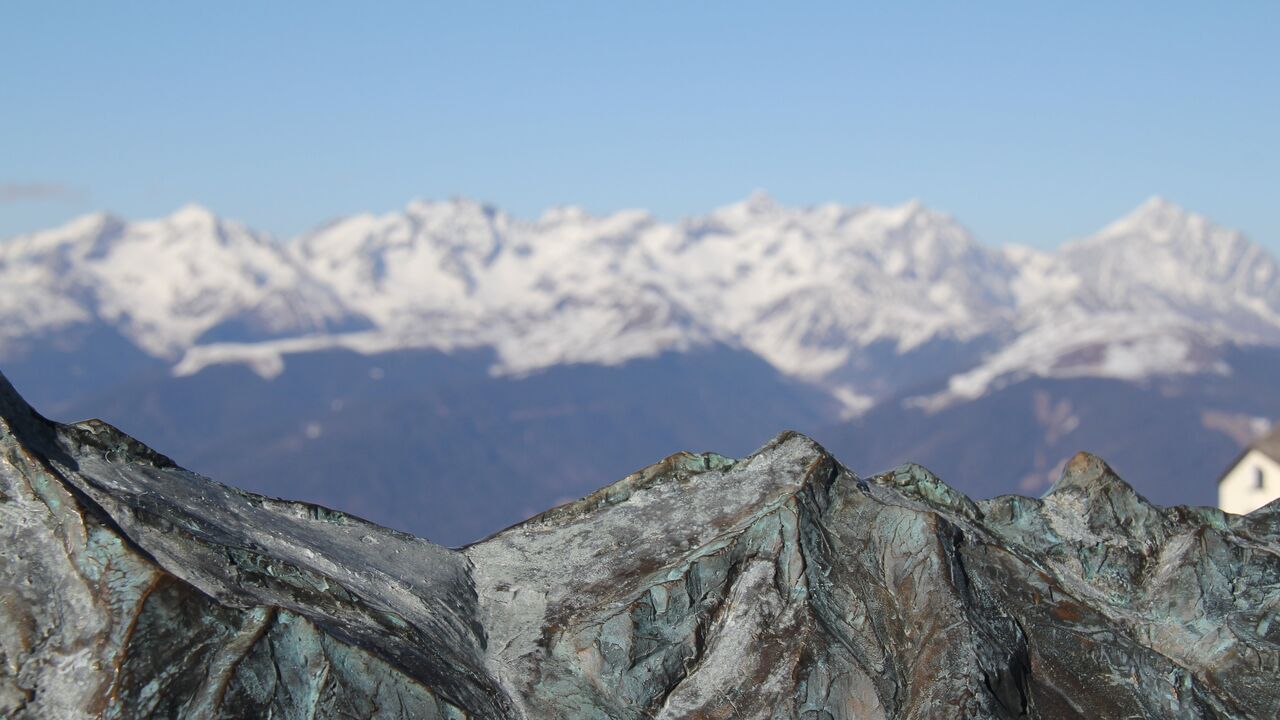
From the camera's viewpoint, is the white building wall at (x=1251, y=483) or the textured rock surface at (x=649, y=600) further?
the white building wall at (x=1251, y=483)

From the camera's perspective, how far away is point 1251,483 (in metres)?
80.9

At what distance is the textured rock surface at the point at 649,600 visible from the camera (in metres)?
18.7

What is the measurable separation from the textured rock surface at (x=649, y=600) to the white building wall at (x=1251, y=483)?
183 ft

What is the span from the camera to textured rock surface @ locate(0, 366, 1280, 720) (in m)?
18.7

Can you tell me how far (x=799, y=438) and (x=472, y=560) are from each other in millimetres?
6577

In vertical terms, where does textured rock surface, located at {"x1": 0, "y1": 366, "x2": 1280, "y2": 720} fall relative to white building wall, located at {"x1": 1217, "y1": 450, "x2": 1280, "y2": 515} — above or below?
above

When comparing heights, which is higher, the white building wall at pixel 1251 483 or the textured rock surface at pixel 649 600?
the textured rock surface at pixel 649 600

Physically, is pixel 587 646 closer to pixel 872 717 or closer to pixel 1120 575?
pixel 872 717

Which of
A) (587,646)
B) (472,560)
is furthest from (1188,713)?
(472,560)

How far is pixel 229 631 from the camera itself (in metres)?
18.9

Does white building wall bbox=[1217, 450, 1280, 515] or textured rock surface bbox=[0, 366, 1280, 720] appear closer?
textured rock surface bbox=[0, 366, 1280, 720]

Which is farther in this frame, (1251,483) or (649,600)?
(1251,483)

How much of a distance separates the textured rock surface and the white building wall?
5591 cm

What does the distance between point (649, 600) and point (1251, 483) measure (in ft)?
223
